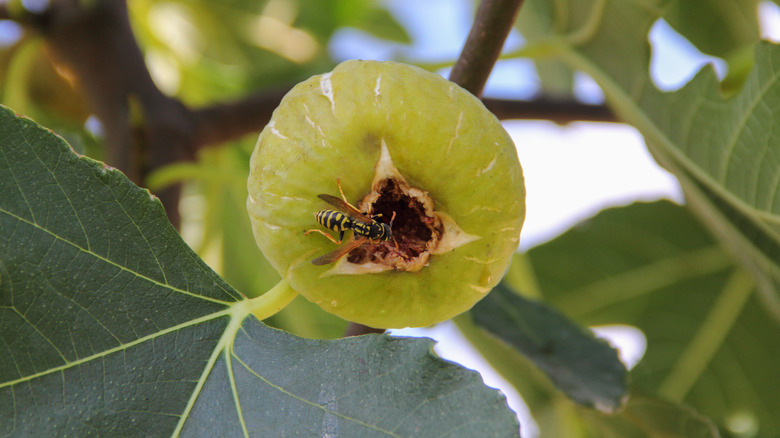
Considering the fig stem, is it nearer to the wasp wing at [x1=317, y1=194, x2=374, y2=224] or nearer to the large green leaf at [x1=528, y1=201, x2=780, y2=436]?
the wasp wing at [x1=317, y1=194, x2=374, y2=224]

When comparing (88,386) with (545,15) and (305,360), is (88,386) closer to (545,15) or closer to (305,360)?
(305,360)

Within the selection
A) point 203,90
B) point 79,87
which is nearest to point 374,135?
point 79,87

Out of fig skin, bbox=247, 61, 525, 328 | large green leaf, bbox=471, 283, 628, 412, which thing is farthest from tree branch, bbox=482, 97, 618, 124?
fig skin, bbox=247, 61, 525, 328

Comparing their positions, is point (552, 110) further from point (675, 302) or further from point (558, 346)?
point (675, 302)

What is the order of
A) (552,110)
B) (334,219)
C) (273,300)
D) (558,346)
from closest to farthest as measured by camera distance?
1. (334,219)
2. (273,300)
3. (558,346)
4. (552,110)

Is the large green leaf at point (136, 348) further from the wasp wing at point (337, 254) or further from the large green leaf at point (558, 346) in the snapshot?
the large green leaf at point (558, 346)

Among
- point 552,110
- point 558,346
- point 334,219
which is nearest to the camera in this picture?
point 334,219

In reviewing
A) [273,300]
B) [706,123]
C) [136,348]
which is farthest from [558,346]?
[136,348]
